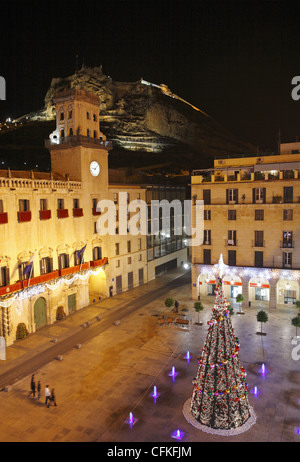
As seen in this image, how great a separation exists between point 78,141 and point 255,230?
27.5 m

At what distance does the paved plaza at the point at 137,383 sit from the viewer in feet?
76.5

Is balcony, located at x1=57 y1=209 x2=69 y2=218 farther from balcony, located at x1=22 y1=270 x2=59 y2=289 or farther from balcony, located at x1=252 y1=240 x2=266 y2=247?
balcony, located at x1=252 y1=240 x2=266 y2=247

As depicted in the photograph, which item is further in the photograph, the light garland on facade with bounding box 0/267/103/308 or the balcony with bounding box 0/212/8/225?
the light garland on facade with bounding box 0/267/103/308

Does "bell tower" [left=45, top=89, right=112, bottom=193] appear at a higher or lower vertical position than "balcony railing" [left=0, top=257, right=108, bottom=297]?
higher

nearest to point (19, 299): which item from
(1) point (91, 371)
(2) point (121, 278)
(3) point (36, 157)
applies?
(1) point (91, 371)

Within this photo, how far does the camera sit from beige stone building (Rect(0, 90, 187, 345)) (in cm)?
3866

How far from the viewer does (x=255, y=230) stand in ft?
160

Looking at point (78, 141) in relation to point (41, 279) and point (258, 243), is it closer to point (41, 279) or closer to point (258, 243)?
point (41, 279)

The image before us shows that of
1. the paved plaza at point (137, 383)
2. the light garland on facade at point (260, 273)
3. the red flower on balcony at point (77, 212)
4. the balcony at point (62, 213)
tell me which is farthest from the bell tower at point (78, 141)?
the light garland on facade at point (260, 273)

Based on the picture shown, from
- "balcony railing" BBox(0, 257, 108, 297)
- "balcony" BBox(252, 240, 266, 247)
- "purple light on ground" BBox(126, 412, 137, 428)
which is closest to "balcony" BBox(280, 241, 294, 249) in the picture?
"balcony" BBox(252, 240, 266, 247)

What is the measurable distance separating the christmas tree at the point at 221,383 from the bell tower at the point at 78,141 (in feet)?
107

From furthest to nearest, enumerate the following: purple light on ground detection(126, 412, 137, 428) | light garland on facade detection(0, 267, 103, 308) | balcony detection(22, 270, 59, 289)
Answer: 1. balcony detection(22, 270, 59, 289)
2. light garland on facade detection(0, 267, 103, 308)
3. purple light on ground detection(126, 412, 137, 428)
